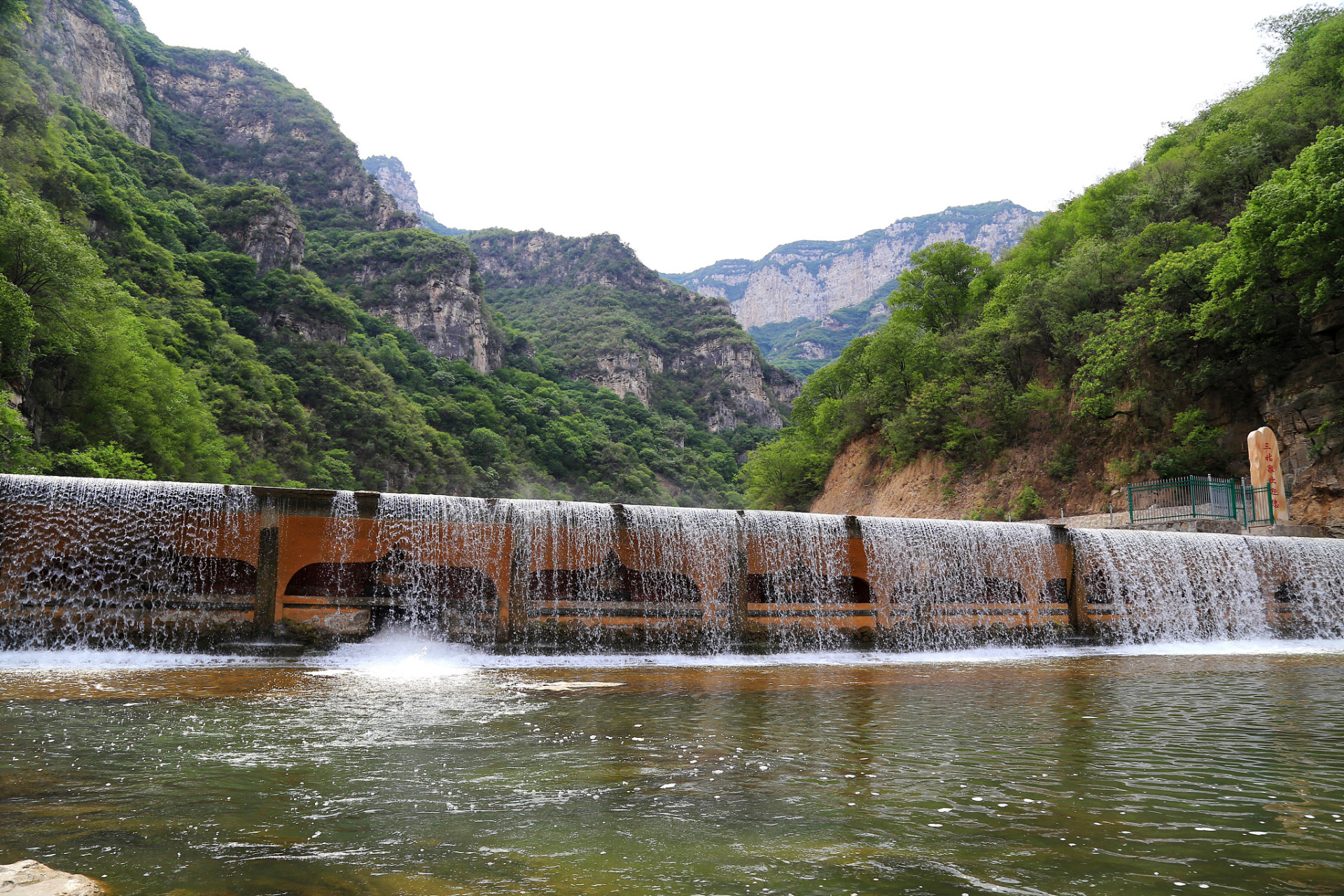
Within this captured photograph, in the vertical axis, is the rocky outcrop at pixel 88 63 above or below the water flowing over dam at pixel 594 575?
above

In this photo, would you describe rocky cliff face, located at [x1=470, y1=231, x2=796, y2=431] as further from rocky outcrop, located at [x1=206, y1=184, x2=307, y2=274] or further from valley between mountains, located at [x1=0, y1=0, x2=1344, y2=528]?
rocky outcrop, located at [x1=206, y1=184, x2=307, y2=274]

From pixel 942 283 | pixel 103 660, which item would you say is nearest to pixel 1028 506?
pixel 942 283

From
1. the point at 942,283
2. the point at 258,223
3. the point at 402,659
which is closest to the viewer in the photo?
the point at 402,659

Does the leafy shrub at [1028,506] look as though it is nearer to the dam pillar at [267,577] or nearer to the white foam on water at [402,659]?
the white foam on water at [402,659]

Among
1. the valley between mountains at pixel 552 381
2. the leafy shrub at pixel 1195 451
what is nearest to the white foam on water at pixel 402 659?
the valley between mountains at pixel 552 381

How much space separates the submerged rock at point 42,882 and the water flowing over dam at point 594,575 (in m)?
10.3

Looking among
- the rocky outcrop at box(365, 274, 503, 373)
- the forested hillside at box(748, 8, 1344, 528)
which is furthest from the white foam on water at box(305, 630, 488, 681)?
the rocky outcrop at box(365, 274, 503, 373)

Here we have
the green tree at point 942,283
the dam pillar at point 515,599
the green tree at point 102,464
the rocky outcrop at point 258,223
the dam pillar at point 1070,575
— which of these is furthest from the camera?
the rocky outcrop at point 258,223

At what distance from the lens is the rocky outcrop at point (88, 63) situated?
7394 centimetres

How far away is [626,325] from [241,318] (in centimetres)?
7504

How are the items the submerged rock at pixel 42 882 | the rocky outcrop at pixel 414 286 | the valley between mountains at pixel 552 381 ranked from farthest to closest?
the rocky outcrop at pixel 414 286 → the valley between mountains at pixel 552 381 → the submerged rock at pixel 42 882

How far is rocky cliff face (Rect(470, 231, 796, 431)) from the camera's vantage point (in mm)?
131375

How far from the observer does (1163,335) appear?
25297 mm

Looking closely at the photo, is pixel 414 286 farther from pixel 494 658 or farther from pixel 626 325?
pixel 494 658
